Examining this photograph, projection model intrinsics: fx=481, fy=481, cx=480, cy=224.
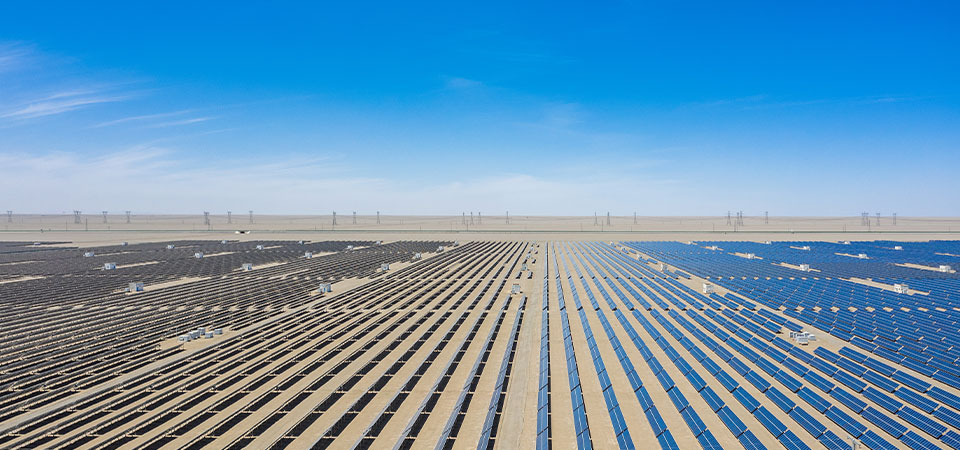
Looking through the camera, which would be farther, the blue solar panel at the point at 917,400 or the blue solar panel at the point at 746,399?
the blue solar panel at the point at 746,399

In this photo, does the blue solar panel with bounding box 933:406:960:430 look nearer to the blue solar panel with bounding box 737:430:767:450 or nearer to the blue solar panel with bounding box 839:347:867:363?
the blue solar panel with bounding box 839:347:867:363

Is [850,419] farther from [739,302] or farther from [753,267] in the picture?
[753,267]

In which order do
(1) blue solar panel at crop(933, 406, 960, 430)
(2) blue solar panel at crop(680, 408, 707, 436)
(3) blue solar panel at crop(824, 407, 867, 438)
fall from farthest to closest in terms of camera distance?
(2) blue solar panel at crop(680, 408, 707, 436), (1) blue solar panel at crop(933, 406, 960, 430), (3) blue solar panel at crop(824, 407, 867, 438)

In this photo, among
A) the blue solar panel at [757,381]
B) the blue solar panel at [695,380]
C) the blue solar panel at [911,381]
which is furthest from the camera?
the blue solar panel at [695,380]

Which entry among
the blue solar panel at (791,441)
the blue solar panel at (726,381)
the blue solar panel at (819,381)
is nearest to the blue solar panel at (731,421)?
the blue solar panel at (791,441)

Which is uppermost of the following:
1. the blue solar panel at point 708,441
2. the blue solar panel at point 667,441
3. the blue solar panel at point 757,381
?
the blue solar panel at point 757,381

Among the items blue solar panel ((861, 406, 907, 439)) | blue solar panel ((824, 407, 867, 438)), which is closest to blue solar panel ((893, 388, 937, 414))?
blue solar panel ((861, 406, 907, 439))

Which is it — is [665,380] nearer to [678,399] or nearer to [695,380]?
[695,380]

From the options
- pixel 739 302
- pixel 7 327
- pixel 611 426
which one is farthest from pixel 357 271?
pixel 611 426

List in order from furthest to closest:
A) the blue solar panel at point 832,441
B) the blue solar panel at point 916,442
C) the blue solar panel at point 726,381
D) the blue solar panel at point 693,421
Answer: the blue solar panel at point 726,381 < the blue solar panel at point 693,421 < the blue solar panel at point 832,441 < the blue solar panel at point 916,442

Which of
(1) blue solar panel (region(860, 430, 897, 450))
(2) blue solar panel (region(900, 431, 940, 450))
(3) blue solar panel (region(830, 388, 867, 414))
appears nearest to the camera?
(1) blue solar panel (region(860, 430, 897, 450))

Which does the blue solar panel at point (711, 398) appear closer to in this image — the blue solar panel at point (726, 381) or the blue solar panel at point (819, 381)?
the blue solar panel at point (726, 381)
